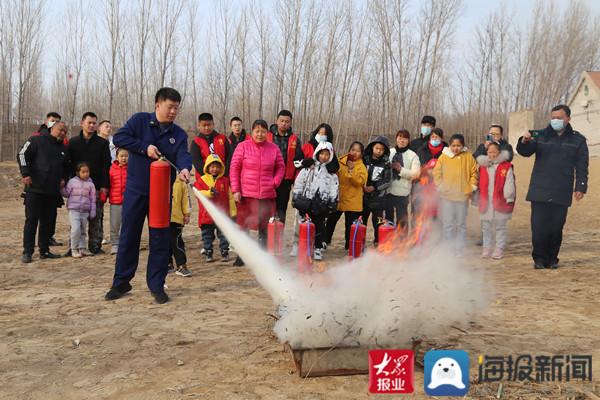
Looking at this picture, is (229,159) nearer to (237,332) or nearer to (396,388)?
(237,332)

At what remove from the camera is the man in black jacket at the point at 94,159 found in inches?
303

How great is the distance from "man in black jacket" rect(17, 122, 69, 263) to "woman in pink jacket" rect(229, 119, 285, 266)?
2781mm

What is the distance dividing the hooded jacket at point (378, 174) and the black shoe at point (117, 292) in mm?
4010

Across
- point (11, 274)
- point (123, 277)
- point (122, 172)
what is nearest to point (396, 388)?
point (123, 277)

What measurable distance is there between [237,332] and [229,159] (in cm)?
383

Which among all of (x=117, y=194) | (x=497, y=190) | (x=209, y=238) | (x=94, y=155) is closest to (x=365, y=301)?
(x=209, y=238)

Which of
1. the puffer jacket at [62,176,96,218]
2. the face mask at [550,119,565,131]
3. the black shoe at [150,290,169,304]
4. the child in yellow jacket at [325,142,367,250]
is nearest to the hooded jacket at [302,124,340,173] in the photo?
the child in yellow jacket at [325,142,367,250]

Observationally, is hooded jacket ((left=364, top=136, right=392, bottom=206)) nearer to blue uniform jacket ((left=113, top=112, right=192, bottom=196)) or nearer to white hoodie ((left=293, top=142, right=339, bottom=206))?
white hoodie ((left=293, top=142, right=339, bottom=206))

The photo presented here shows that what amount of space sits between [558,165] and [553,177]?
0.63 ft

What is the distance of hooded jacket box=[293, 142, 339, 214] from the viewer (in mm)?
6906

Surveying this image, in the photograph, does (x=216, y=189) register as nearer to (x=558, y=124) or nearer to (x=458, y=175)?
(x=458, y=175)

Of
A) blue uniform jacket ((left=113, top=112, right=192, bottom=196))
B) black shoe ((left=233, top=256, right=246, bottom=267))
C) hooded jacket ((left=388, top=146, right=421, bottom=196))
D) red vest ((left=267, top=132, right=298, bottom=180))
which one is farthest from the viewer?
hooded jacket ((left=388, top=146, right=421, bottom=196))

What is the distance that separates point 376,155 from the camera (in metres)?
7.74

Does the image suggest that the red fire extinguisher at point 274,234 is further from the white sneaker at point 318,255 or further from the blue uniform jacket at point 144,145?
the blue uniform jacket at point 144,145
